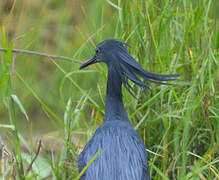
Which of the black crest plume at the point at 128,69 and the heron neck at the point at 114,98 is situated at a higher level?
the black crest plume at the point at 128,69

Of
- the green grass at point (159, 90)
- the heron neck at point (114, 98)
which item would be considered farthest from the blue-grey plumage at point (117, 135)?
the green grass at point (159, 90)

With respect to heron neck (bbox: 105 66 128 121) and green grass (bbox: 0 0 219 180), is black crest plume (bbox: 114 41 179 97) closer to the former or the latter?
heron neck (bbox: 105 66 128 121)

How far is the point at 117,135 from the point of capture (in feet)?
9.61

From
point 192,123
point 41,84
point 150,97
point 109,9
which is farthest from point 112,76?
point 41,84

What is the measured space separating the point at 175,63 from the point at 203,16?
1.29 feet

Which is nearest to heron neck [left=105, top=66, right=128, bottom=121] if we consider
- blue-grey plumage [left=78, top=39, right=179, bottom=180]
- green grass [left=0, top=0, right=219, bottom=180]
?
blue-grey plumage [left=78, top=39, right=179, bottom=180]

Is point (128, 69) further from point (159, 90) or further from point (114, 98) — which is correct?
point (159, 90)

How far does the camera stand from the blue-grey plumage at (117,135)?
2.72 m

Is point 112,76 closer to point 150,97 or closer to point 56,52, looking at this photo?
point 150,97

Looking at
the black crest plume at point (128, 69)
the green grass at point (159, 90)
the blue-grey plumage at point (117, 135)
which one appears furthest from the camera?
the green grass at point (159, 90)

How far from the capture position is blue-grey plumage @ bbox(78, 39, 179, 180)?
272 cm

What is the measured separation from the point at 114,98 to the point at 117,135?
0.29 m

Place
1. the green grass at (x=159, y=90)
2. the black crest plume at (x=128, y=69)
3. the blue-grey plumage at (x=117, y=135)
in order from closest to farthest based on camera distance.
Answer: the blue-grey plumage at (x=117, y=135) → the black crest plume at (x=128, y=69) → the green grass at (x=159, y=90)

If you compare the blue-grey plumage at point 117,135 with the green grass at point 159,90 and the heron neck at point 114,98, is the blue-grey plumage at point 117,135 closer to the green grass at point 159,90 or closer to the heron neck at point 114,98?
the heron neck at point 114,98
